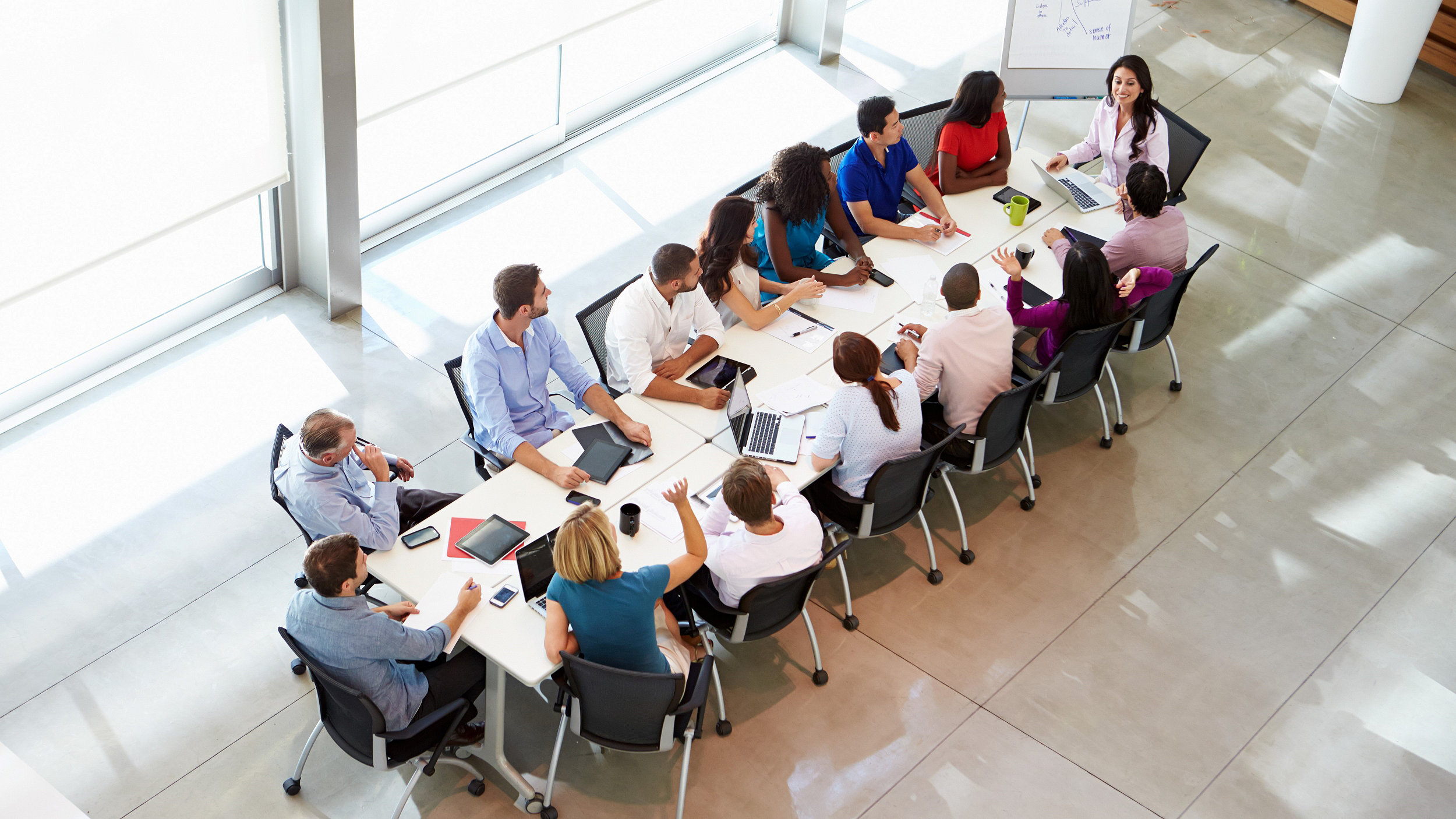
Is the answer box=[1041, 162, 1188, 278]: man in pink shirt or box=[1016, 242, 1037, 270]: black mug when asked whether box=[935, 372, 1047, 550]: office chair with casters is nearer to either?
box=[1016, 242, 1037, 270]: black mug

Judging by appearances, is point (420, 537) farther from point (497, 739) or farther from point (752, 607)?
point (752, 607)

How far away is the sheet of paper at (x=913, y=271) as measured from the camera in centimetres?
574

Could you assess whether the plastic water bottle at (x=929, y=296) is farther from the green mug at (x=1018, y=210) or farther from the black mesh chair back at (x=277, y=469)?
the black mesh chair back at (x=277, y=469)

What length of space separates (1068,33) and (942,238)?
2305 millimetres

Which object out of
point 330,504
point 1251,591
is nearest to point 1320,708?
point 1251,591

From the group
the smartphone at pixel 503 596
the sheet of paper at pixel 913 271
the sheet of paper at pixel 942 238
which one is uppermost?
the sheet of paper at pixel 942 238

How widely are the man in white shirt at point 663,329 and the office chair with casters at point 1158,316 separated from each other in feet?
7.10

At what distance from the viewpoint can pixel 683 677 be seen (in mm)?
3777

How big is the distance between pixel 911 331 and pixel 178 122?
347cm

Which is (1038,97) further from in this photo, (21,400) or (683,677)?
(21,400)

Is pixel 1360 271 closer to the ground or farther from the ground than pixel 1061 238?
closer to the ground

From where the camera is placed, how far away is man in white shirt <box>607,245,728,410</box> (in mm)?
4992

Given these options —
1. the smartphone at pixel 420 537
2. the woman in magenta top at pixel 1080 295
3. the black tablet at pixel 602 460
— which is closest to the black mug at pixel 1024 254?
the woman in magenta top at pixel 1080 295

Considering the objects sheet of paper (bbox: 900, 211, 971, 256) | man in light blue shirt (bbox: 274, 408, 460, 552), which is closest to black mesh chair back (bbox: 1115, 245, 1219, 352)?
sheet of paper (bbox: 900, 211, 971, 256)
